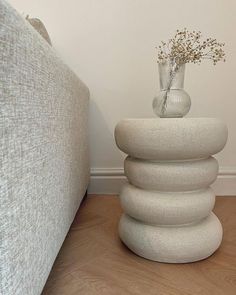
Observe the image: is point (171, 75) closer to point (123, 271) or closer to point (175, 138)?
point (175, 138)

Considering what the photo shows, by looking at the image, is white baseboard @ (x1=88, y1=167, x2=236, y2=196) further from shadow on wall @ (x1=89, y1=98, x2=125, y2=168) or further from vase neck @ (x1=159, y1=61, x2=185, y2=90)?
vase neck @ (x1=159, y1=61, x2=185, y2=90)

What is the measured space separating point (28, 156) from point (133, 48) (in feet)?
3.82

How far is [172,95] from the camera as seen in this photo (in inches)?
35.7

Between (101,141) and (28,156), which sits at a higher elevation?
(28,156)

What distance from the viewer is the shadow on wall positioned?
1.49 meters

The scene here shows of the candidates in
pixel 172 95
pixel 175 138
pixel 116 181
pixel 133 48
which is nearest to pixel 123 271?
pixel 175 138

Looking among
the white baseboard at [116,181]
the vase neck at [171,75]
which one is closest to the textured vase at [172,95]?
the vase neck at [171,75]

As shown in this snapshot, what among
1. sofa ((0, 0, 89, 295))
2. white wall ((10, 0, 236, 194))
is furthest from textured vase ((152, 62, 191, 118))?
white wall ((10, 0, 236, 194))

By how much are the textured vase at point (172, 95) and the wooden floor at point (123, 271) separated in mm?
485

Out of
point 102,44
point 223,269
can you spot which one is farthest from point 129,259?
point 102,44

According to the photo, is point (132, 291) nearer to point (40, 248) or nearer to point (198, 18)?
A: point (40, 248)

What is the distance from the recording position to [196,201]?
2.58ft

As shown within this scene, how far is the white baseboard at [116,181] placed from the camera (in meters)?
1.48

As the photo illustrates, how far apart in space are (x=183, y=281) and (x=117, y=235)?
0.35 metres
